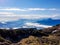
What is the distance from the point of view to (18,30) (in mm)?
48312

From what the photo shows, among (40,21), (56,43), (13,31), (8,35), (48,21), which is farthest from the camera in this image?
(13,31)

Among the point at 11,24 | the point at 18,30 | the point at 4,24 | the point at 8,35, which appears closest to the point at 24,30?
the point at 18,30

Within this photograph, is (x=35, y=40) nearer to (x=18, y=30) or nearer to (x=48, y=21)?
(x=48, y=21)

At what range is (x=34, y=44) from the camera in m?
11.1

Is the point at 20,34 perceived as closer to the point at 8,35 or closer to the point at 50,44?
the point at 8,35

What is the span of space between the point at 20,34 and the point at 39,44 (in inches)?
1399

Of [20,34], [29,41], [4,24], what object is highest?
[29,41]

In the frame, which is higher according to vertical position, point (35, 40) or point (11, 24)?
point (35, 40)

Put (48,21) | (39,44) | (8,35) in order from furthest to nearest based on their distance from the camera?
(8,35) → (48,21) → (39,44)

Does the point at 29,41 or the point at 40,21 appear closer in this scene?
the point at 29,41

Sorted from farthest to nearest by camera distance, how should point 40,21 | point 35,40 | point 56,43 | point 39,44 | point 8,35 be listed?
point 8,35 → point 40,21 → point 56,43 → point 35,40 → point 39,44

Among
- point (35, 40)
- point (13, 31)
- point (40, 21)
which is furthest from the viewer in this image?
point (13, 31)

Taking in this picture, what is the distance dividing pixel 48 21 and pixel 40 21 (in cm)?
411

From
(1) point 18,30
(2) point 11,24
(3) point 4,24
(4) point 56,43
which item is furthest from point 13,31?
(4) point 56,43
